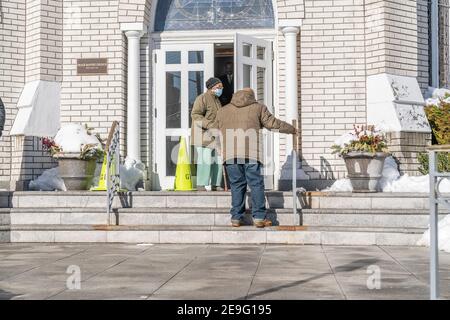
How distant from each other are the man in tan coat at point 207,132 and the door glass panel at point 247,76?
1.49m

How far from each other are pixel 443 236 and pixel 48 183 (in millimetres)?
6550

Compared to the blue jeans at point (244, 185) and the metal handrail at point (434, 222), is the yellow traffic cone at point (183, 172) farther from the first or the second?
the metal handrail at point (434, 222)

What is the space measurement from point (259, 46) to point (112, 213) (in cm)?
429

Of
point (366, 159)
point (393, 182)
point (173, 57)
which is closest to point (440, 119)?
point (393, 182)

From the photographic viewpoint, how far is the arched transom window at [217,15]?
39.4 feet

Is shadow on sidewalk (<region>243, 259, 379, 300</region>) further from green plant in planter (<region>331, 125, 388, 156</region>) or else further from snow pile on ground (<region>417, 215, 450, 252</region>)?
green plant in planter (<region>331, 125, 388, 156</region>)

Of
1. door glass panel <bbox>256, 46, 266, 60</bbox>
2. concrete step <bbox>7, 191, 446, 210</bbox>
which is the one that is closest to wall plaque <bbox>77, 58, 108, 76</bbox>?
door glass panel <bbox>256, 46, 266, 60</bbox>

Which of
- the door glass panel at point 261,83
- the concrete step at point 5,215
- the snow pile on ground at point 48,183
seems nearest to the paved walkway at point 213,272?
the concrete step at point 5,215

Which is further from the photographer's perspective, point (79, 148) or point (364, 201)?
point (79, 148)

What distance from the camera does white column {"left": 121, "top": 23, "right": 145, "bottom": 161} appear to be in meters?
11.7

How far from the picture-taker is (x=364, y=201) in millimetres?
9281

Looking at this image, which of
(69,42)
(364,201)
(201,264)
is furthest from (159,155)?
(201,264)
